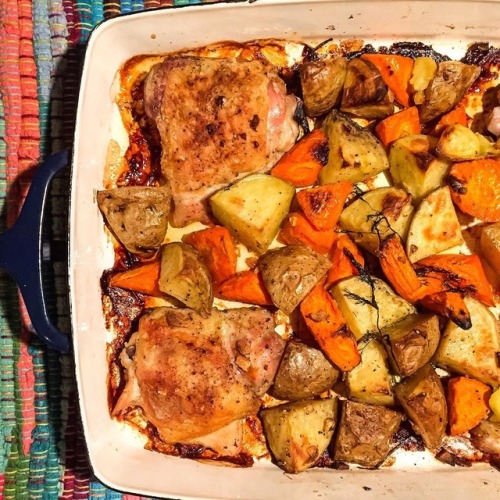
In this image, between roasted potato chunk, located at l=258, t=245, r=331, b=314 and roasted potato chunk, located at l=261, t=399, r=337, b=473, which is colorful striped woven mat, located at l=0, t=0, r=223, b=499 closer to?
roasted potato chunk, located at l=261, t=399, r=337, b=473

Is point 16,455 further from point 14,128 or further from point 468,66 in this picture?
point 468,66

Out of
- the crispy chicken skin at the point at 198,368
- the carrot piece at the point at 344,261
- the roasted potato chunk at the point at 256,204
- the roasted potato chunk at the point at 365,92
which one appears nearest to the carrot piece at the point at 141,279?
the crispy chicken skin at the point at 198,368

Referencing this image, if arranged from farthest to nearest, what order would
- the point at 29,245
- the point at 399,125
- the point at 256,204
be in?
the point at 399,125
the point at 256,204
the point at 29,245

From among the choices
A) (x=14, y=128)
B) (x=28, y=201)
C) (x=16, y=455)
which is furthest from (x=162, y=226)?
(x=16, y=455)

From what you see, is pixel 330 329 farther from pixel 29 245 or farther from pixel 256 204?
pixel 29 245

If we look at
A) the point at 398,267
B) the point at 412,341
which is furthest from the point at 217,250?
the point at 412,341
